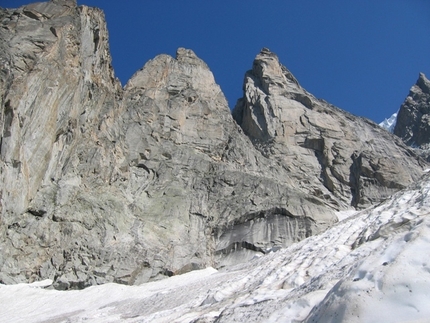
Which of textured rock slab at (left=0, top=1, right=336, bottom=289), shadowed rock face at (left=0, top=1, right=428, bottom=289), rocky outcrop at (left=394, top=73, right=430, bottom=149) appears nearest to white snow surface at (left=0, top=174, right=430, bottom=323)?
textured rock slab at (left=0, top=1, right=336, bottom=289)

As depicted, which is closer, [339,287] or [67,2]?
[339,287]

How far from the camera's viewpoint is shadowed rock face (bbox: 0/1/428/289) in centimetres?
3781

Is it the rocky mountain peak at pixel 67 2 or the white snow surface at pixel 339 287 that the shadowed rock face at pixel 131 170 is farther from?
the white snow surface at pixel 339 287

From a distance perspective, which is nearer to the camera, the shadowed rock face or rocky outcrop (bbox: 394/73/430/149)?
the shadowed rock face

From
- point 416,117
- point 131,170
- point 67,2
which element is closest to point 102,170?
point 131,170

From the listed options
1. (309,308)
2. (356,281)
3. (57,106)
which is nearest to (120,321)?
(309,308)

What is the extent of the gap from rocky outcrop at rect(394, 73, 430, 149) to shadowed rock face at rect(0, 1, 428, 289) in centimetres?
3270

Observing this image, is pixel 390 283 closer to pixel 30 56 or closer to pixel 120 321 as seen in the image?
pixel 120 321

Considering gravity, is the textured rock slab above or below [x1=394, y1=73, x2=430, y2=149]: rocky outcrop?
below

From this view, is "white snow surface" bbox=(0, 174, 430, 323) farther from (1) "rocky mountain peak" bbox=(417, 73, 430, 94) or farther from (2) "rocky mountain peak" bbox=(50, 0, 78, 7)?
(1) "rocky mountain peak" bbox=(417, 73, 430, 94)

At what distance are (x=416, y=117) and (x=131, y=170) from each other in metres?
71.7

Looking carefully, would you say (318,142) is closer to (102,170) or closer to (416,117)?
(102,170)

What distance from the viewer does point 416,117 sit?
104m

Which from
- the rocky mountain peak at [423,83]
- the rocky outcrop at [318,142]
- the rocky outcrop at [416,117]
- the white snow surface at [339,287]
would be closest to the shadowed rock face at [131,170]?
the rocky outcrop at [318,142]
